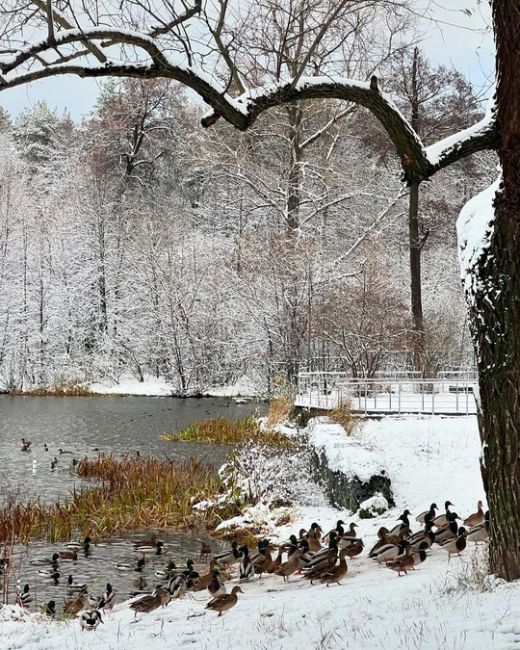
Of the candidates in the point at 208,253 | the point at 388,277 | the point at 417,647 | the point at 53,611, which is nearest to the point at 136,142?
the point at 208,253

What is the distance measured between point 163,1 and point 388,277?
23.1m

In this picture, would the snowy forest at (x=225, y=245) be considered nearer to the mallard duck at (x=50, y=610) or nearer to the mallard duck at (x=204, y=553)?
the mallard duck at (x=204, y=553)

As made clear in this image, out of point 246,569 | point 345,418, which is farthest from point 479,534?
point 345,418

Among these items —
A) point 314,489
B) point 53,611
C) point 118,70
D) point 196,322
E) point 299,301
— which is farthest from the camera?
→ point 196,322

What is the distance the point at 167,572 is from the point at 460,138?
6.22 meters

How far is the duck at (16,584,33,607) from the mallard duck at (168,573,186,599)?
1579 millimetres

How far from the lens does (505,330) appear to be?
5906 mm

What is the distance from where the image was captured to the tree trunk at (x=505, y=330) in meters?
5.81

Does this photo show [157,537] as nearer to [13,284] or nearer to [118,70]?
[118,70]

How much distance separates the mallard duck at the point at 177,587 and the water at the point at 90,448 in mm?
1159

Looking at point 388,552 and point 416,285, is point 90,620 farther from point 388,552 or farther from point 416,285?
point 416,285

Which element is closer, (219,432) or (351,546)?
(351,546)

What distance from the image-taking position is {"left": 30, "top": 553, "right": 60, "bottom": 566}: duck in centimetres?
997

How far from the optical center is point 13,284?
41594 millimetres
